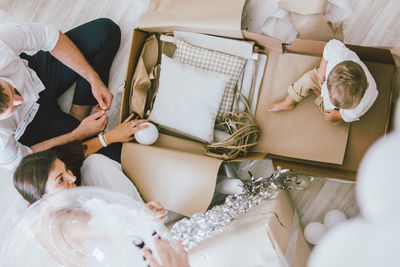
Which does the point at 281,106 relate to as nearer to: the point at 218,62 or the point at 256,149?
the point at 256,149

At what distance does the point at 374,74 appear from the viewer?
117 cm

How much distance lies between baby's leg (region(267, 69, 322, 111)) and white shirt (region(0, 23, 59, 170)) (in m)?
0.95

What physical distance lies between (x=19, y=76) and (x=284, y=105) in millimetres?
1022

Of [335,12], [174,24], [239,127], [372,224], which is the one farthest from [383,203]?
[335,12]

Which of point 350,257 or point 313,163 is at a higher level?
point 350,257

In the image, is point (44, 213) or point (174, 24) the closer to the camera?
point (44, 213)

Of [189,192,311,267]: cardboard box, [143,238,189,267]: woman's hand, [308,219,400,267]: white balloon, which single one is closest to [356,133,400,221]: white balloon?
[308,219,400,267]: white balloon

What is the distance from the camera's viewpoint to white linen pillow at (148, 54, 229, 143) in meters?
1.25

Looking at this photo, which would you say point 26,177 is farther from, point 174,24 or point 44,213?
point 174,24

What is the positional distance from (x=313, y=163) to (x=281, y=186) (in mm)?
174

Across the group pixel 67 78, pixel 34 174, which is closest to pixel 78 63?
pixel 67 78

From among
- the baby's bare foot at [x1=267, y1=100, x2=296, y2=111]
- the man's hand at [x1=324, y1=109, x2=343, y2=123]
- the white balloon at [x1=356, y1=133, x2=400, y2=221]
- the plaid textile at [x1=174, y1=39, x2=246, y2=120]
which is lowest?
the baby's bare foot at [x1=267, y1=100, x2=296, y2=111]

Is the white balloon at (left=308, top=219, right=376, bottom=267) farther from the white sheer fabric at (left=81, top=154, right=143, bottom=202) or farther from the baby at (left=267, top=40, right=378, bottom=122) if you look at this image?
the white sheer fabric at (left=81, top=154, right=143, bottom=202)

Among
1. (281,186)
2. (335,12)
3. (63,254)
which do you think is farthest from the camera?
(335,12)
